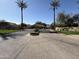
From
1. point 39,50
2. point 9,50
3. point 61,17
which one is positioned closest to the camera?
point 39,50

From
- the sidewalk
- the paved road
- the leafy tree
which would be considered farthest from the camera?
the leafy tree

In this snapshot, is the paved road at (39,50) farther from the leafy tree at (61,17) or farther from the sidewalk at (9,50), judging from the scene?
the leafy tree at (61,17)

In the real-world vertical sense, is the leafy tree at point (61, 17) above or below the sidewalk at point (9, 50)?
above

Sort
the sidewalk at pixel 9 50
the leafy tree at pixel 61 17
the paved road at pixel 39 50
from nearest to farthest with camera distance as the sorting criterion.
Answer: the paved road at pixel 39 50 < the sidewalk at pixel 9 50 < the leafy tree at pixel 61 17

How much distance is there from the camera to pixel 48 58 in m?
10.4

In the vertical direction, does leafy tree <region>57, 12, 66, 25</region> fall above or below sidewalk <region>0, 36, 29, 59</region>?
above

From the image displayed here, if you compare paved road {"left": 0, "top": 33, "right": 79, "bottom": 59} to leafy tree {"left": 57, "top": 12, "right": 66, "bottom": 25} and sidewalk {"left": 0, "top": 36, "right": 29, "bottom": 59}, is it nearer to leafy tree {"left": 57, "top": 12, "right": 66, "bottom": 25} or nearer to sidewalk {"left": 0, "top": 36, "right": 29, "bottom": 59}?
sidewalk {"left": 0, "top": 36, "right": 29, "bottom": 59}

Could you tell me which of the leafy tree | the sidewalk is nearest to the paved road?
the sidewalk

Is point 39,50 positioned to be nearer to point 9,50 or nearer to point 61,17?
point 9,50

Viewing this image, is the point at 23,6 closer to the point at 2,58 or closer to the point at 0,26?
the point at 0,26

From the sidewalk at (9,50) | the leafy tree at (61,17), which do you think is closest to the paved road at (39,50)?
the sidewalk at (9,50)

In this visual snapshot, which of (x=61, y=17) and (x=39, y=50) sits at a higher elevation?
(x=61, y=17)

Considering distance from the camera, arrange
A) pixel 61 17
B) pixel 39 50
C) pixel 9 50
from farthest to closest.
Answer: pixel 61 17, pixel 9 50, pixel 39 50

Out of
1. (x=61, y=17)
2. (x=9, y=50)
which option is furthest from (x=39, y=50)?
(x=61, y=17)
